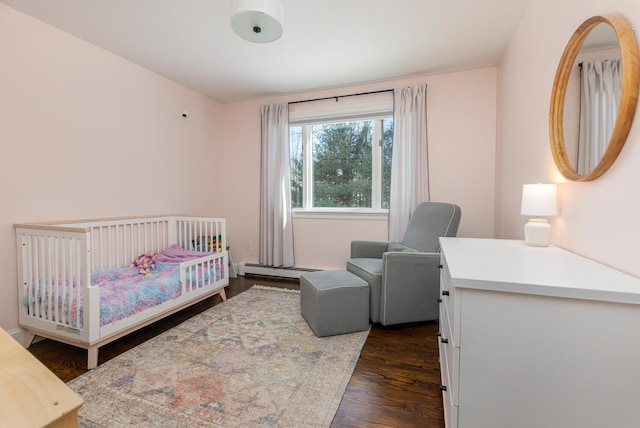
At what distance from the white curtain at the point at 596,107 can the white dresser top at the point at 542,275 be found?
1.42 ft

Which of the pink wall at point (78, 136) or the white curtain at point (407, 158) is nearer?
the pink wall at point (78, 136)

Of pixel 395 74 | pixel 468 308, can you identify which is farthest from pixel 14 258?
pixel 395 74

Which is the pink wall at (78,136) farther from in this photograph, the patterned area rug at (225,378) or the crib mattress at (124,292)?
the patterned area rug at (225,378)

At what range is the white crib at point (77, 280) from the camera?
1.71m

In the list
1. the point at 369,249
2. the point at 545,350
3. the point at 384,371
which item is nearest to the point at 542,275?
the point at 545,350

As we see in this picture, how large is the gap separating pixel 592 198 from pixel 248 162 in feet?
11.5

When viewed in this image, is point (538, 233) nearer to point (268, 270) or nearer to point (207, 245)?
point (207, 245)

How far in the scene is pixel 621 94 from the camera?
982mm

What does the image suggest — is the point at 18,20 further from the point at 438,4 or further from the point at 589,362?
the point at 589,362

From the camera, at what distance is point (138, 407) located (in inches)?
54.8

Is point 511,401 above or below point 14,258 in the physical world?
below

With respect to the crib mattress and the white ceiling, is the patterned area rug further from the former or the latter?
the white ceiling

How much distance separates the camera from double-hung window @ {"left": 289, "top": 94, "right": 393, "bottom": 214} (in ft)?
10.9

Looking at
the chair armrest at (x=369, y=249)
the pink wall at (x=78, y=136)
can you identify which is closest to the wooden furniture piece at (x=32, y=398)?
the pink wall at (x=78, y=136)
